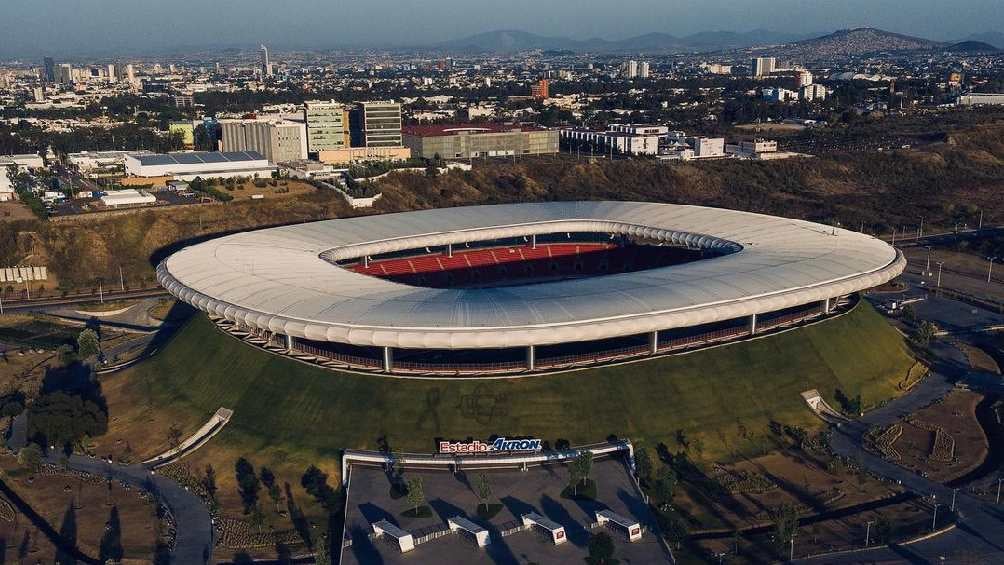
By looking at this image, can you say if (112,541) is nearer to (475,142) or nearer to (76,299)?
(76,299)

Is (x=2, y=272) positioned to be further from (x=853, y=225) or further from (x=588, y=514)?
(x=853, y=225)

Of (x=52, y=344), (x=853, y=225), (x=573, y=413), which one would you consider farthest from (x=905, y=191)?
(x=52, y=344)

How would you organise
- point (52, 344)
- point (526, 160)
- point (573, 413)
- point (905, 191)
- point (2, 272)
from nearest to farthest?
1. point (573, 413)
2. point (52, 344)
3. point (2, 272)
4. point (905, 191)
5. point (526, 160)

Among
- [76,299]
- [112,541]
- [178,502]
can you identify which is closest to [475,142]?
[76,299]

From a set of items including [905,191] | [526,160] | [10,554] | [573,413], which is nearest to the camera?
[10,554]

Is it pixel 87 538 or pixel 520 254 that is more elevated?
pixel 520 254

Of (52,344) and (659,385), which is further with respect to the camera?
(52,344)
